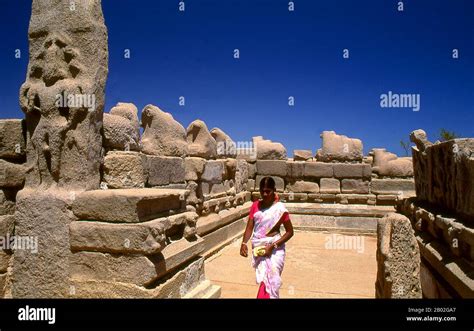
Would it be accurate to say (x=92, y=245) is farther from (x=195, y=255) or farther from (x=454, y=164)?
(x=454, y=164)

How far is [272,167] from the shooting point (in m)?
10.4

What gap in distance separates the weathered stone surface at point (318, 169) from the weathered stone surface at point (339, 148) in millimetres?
213

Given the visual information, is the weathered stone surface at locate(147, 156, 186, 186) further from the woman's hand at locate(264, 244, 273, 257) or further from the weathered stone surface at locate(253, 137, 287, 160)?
the weathered stone surface at locate(253, 137, 287, 160)

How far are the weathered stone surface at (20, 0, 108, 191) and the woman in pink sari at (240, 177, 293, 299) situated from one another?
1640 millimetres

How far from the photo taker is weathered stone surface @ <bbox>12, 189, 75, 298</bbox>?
10.5 feet

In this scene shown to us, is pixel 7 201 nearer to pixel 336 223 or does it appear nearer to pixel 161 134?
pixel 161 134

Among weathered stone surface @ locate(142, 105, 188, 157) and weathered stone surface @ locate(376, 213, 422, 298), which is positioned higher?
weathered stone surface @ locate(142, 105, 188, 157)

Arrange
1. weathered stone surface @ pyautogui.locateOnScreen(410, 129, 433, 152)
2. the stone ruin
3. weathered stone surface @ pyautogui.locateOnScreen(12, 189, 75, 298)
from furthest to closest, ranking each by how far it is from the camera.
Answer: weathered stone surface @ pyautogui.locateOnScreen(410, 129, 433, 152)
weathered stone surface @ pyautogui.locateOnScreen(12, 189, 75, 298)
the stone ruin

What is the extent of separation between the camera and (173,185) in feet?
15.5

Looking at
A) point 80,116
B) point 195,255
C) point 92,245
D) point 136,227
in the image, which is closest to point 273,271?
point 195,255

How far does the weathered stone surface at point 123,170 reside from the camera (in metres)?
3.59

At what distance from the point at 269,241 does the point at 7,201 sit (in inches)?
97.8

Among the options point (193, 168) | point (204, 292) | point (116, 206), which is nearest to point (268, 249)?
point (204, 292)

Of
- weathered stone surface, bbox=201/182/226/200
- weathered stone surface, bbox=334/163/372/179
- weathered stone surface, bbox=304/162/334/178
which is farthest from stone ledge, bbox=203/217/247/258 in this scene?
weathered stone surface, bbox=334/163/372/179
